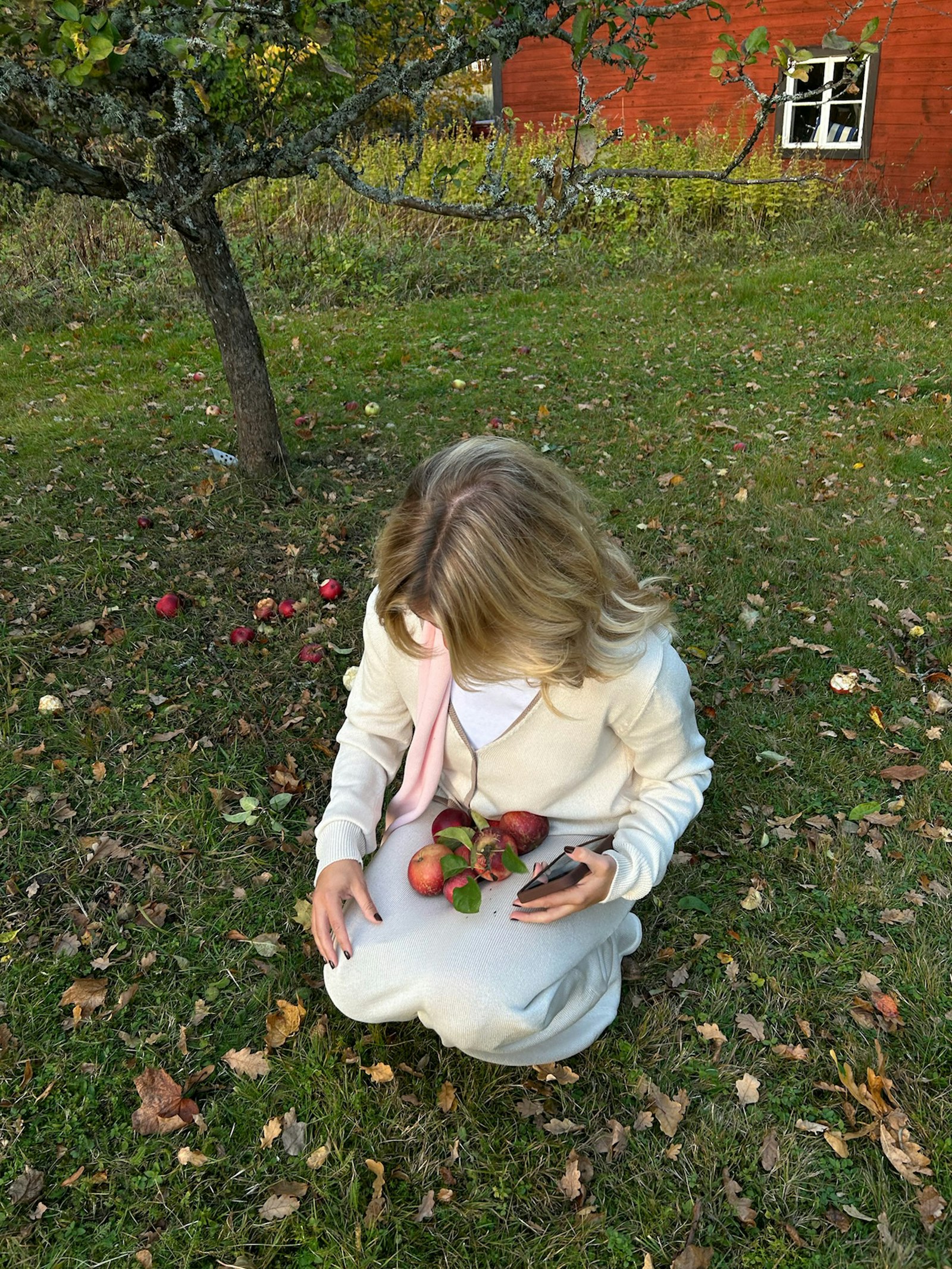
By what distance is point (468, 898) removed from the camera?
196 centimetres

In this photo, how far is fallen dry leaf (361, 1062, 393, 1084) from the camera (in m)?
2.31

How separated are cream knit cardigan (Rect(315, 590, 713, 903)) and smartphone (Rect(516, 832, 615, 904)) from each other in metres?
0.09

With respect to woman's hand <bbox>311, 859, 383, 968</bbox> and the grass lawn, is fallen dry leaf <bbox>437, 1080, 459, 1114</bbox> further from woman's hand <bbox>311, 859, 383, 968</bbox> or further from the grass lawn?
woman's hand <bbox>311, 859, 383, 968</bbox>

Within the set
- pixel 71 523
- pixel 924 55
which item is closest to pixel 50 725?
pixel 71 523

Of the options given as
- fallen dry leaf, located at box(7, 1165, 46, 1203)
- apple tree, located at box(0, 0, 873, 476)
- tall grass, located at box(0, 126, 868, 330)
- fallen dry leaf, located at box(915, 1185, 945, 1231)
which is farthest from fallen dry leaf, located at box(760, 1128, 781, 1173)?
tall grass, located at box(0, 126, 868, 330)

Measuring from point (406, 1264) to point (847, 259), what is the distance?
10.9 metres

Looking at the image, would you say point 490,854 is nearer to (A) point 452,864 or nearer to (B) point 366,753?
(A) point 452,864

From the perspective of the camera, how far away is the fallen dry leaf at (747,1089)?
2260 mm

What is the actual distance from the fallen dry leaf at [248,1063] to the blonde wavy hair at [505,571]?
1307 mm

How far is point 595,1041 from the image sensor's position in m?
2.40

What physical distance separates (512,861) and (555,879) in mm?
107

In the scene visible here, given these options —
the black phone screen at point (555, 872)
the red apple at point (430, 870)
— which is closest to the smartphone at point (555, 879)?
the black phone screen at point (555, 872)

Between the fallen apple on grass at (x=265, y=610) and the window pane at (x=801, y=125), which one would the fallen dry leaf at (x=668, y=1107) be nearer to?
the fallen apple on grass at (x=265, y=610)

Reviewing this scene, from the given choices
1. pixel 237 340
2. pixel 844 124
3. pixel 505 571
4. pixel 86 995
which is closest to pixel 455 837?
pixel 505 571
